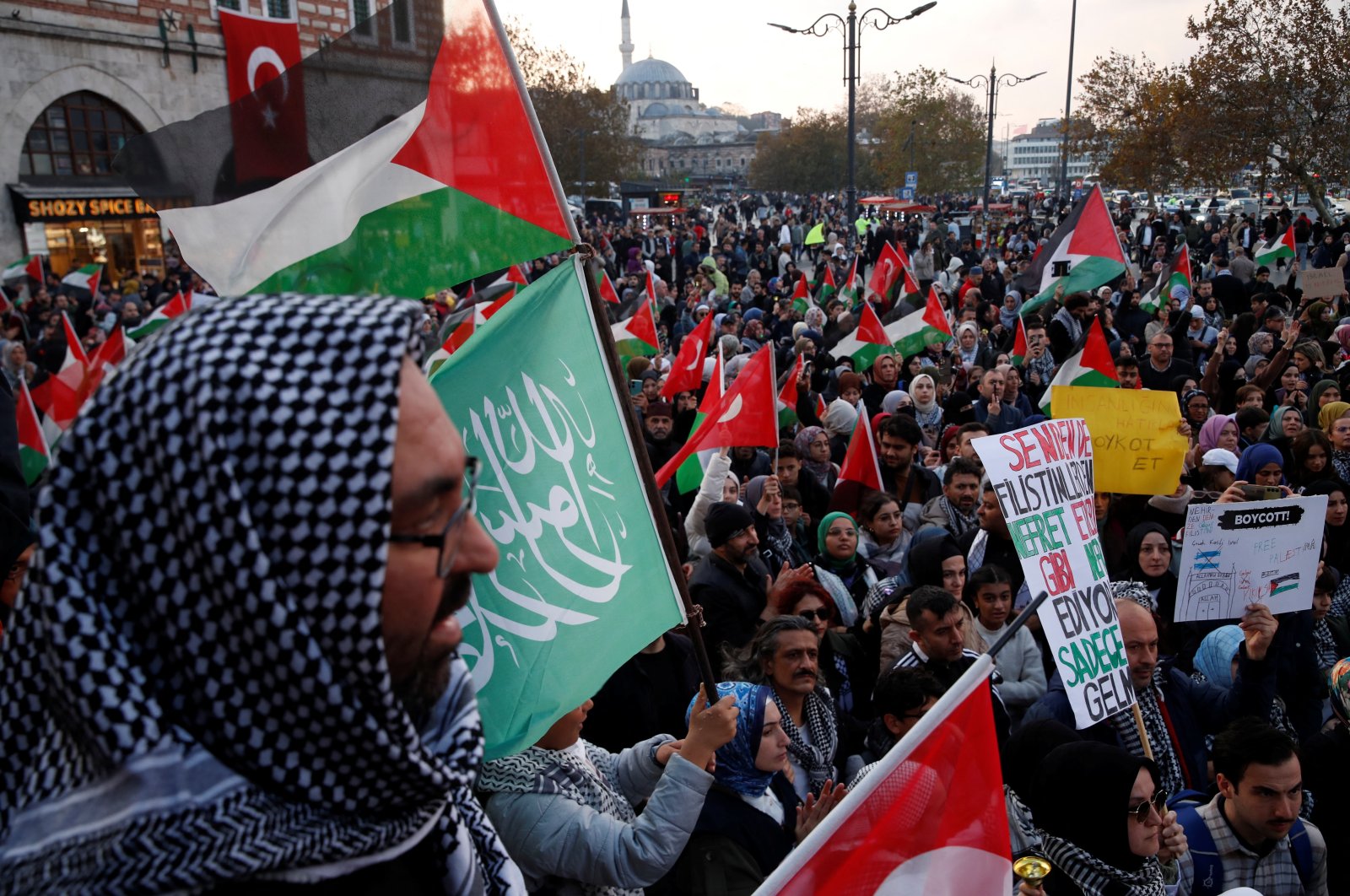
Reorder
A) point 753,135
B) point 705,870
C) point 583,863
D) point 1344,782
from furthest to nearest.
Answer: point 753,135, point 1344,782, point 705,870, point 583,863

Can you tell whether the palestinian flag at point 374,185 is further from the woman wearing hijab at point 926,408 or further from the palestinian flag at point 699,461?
the woman wearing hijab at point 926,408

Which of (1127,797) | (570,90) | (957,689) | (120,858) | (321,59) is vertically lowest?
(1127,797)

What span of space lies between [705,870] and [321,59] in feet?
8.28

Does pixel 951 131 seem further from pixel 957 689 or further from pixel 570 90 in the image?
pixel 957 689

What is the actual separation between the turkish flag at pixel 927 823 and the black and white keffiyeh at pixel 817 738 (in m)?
1.55

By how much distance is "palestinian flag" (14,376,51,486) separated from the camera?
7.17 meters

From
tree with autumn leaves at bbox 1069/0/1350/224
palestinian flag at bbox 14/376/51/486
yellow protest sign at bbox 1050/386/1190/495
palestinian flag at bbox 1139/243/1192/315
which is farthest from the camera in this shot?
tree with autumn leaves at bbox 1069/0/1350/224

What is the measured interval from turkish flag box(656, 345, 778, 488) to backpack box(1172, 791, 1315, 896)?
3.70 m

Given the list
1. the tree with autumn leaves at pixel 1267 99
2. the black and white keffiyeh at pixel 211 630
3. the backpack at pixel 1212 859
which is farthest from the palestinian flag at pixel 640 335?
the tree with autumn leaves at pixel 1267 99

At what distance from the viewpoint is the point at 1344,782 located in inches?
150

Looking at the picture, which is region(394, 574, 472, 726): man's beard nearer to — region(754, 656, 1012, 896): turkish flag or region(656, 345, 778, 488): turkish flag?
region(754, 656, 1012, 896): turkish flag

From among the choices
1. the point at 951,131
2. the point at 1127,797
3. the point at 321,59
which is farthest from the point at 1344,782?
the point at 951,131

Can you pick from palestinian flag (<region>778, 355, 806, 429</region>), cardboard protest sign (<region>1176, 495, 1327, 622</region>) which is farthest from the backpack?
palestinian flag (<region>778, 355, 806, 429</region>)

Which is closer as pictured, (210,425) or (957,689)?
(210,425)
